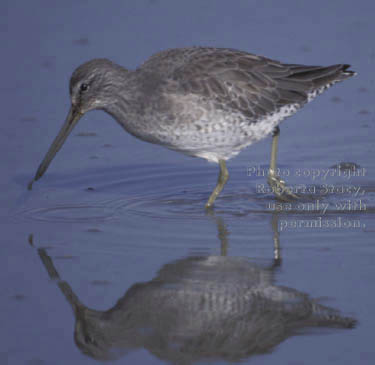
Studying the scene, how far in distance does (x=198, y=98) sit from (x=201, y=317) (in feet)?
8.03

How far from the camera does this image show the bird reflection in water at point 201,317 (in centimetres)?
484

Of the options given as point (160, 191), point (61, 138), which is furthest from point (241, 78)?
point (61, 138)

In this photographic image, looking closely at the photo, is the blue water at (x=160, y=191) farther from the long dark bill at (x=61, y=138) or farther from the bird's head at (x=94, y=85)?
the bird's head at (x=94, y=85)

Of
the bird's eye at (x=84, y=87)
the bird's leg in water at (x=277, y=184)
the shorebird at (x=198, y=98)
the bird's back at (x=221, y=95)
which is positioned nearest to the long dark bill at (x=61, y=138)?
the shorebird at (x=198, y=98)

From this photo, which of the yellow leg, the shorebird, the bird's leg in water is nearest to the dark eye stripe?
the shorebird

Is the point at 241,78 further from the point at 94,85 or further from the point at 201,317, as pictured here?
the point at 201,317

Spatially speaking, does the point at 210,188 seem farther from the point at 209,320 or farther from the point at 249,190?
the point at 209,320

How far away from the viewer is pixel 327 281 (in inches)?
220

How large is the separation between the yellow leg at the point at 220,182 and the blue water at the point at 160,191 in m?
0.09

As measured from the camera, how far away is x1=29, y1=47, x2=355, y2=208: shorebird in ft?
23.0

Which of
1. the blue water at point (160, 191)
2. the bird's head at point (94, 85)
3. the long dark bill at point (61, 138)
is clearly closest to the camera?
the blue water at point (160, 191)

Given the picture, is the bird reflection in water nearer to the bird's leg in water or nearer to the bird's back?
the bird's back

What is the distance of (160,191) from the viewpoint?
7.74m

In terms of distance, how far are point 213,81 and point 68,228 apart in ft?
5.87
